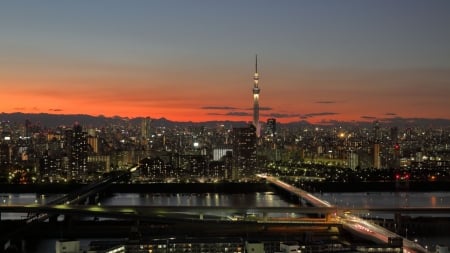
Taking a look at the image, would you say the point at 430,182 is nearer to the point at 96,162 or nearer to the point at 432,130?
the point at 96,162

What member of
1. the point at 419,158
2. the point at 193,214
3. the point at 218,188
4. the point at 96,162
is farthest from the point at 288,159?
the point at 193,214

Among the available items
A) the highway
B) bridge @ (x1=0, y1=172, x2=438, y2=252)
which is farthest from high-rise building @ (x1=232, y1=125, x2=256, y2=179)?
the highway

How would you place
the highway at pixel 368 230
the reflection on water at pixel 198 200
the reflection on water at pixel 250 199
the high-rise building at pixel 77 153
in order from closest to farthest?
the highway at pixel 368 230 < the reflection on water at pixel 250 199 < the reflection on water at pixel 198 200 < the high-rise building at pixel 77 153

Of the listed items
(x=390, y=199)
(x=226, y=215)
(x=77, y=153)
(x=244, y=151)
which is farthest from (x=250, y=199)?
(x=77, y=153)

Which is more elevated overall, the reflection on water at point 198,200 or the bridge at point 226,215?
the bridge at point 226,215

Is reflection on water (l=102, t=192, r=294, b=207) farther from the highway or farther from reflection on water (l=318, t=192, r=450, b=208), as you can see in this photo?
the highway

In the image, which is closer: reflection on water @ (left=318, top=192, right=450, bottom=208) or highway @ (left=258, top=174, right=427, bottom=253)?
highway @ (left=258, top=174, right=427, bottom=253)

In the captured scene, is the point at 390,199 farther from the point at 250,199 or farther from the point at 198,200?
the point at 198,200

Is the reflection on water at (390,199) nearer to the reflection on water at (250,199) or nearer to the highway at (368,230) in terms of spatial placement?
the reflection on water at (250,199)

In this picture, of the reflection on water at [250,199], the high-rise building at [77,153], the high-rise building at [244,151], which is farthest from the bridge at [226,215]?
the high-rise building at [77,153]
